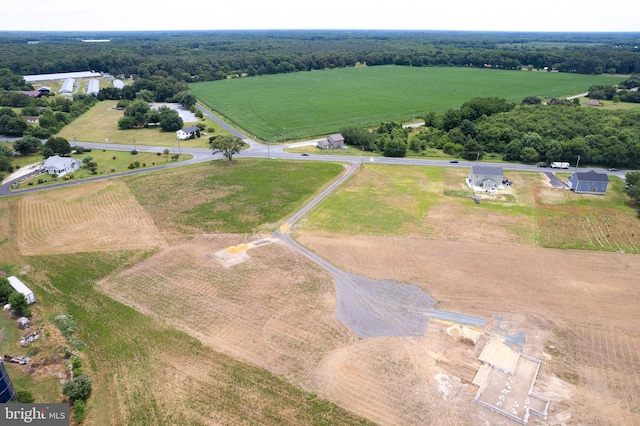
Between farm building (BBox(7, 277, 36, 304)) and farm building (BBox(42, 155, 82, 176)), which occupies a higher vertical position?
farm building (BBox(42, 155, 82, 176))

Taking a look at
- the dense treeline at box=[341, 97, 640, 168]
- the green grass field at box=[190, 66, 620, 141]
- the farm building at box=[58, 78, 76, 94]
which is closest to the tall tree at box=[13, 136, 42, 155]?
the green grass field at box=[190, 66, 620, 141]

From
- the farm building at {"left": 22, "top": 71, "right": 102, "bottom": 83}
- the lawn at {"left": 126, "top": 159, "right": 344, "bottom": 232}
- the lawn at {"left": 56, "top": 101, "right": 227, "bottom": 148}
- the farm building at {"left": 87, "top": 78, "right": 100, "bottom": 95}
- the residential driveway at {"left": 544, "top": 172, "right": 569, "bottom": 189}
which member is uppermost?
the farm building at {"left": 22, "top": 71, "right": 102, "bottom": 83}

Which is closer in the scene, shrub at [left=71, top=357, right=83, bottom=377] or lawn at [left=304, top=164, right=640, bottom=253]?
shrub at [left=71, top=357, right=83, bottom=377]

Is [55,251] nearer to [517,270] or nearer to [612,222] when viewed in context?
[517,270]

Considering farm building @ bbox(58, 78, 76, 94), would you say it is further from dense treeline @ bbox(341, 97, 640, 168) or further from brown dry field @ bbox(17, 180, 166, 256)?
dense treeline @ bbox(341, 97, 640, 168)

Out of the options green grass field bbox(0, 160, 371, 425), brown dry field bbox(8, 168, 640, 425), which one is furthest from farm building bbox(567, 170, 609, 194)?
green grass field bbox(0, 160, 371, 425)

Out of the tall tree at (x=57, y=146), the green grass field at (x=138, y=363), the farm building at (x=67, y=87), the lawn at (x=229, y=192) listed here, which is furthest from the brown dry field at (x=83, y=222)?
the farm building at (x=67, y=87)

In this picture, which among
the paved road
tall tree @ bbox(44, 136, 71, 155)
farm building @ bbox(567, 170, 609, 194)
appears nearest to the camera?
the paved road

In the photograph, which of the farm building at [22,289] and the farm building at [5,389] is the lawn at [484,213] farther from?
the farm building at [5,389]

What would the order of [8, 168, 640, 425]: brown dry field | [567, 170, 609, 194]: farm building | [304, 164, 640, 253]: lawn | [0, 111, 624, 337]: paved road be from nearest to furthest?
1. [8, 168, 640, 425]: brown dry field
2. [0, 111, 624, 337]: paved road
3. [304, 164, 640, 253]: lawn
4. [567, 170, 609, 194]: farm building
